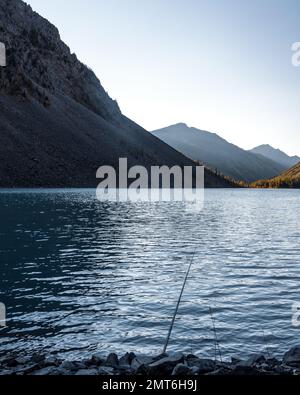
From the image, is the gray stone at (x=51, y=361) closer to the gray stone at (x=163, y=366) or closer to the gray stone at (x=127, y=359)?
the gray stone at (x=127, y=359)

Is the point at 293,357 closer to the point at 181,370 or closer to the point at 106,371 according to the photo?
the point at 181,370

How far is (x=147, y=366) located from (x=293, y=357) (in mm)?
4475

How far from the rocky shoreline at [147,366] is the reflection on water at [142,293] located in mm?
1227

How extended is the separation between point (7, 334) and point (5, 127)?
594ft

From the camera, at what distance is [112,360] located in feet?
42.3

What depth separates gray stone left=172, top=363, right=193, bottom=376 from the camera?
1147 centimetres

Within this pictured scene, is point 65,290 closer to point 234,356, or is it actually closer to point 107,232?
point 234,356

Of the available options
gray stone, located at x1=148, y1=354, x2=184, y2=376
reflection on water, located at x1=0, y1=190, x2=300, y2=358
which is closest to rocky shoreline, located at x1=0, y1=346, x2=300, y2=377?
gray stone, located at x1=148, y1=354, x2=184, y2=376

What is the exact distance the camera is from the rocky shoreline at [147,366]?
38.5 feet

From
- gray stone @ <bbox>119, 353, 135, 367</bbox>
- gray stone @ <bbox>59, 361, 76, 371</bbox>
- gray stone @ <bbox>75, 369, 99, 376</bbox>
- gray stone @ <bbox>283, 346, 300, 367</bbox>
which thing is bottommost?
gray stone @ <bbox>283, 346, 300, 367</bbox>

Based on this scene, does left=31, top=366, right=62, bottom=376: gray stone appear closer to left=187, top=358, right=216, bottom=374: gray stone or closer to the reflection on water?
the reflection on water

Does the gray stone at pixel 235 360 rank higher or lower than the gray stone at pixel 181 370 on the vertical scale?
lower

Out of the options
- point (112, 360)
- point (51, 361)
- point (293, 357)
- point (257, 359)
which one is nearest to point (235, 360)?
point (257, 359)

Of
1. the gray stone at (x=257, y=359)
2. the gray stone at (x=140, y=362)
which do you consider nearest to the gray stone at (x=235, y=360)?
the gray stone at (x=257, y=359)
